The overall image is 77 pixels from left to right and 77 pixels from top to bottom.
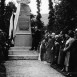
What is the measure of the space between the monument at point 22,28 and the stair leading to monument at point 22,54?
1125mm

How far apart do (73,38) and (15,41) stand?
1384 cm

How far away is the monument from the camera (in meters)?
23.5

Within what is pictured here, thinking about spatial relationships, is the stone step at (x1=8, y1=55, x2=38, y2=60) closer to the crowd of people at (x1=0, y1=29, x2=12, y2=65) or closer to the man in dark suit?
the crowd of people at (x1=0, y1=29, x2=12, y2=65)

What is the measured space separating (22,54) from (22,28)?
312cm

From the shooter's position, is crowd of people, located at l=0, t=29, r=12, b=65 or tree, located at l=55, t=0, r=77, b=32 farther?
tree, located at l=55, t=0, r=77, b=32

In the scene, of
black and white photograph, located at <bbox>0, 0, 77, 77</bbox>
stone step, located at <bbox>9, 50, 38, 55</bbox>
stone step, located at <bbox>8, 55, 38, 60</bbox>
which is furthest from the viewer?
stone step, located at <bbox>9, 50, 38, 55</bbox>

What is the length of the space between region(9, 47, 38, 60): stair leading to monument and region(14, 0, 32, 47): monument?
44.3 inches

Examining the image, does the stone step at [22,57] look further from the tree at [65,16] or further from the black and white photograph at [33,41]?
the tree at [65,16]

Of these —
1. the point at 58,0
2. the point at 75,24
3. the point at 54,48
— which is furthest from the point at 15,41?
the point at 54,48

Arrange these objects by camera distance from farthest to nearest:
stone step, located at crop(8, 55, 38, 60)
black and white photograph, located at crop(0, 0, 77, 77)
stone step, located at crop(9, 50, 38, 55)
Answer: stone step, located at crop(9, 50, 38, 55) → stone step, located at crop(8, 55, 38, 60) → black and white photograph, located at crop(0, 0, 77, 77)

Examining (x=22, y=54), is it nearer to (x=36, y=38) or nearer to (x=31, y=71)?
(x=36, y=38)

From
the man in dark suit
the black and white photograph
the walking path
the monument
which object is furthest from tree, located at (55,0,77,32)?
the walking path

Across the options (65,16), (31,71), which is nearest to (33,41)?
(65,16)

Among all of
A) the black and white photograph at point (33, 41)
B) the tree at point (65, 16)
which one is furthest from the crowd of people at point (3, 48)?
the tree at point (65, 16)
